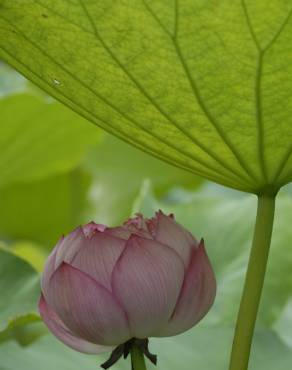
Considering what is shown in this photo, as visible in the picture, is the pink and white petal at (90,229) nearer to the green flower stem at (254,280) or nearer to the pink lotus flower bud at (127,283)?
the pink lotus flower bud at (127,283)

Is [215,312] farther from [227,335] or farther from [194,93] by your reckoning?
[194,93]

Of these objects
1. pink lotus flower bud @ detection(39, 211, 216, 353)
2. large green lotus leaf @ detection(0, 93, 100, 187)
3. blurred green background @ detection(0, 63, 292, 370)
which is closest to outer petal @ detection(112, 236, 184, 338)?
pink lotus flower bud @ detection(39, 211, 216, 353)

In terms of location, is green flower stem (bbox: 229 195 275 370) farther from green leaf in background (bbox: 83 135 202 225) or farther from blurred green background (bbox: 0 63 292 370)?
green leaf in background (bbox: 83 135 202 225)

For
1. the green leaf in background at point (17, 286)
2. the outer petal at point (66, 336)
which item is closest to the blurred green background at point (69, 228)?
the green leaf in background at point (17, 286)

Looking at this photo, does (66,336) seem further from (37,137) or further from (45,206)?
(45,206)

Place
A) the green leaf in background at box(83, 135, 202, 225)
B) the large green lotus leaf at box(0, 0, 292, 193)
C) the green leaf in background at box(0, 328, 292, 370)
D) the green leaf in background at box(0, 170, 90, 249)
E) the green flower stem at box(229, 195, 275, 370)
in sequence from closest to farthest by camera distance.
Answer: the large green lotus leaf at box(0, 0, 292, 193) → the green flower stem at box(229, 195, 275, 370) → the green leaf in background at box(0, 328, 292, 370) → the green leaf in background at box(0, 170, 90, 249) → the green leaf in background at box(83, 135, 202, 225)

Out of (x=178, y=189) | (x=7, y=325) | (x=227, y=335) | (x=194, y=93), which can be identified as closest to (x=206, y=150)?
(x=194, y=93)

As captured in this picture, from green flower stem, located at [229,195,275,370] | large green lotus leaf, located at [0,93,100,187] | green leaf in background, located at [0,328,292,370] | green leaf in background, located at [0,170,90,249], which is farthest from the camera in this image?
green leaf in background, located at [0,170,90,249]
